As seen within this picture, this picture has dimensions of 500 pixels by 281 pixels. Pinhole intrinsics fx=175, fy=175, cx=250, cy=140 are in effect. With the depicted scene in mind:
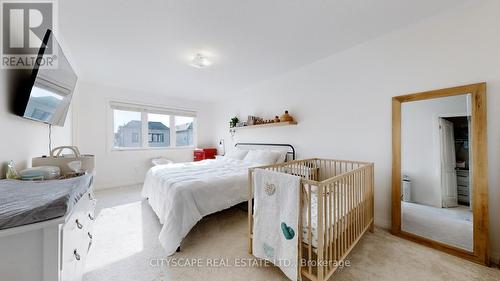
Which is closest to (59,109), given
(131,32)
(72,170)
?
(72,170)

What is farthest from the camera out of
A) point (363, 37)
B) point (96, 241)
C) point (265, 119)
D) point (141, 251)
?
point (265, 119)

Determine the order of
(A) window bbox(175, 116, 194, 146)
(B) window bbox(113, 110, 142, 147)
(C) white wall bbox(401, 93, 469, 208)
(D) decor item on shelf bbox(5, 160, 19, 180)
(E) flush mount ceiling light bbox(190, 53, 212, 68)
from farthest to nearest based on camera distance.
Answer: (A) window bbox(175, 116, 194, 146)
(B) window bbox(113, 110, 142, 147)
(E) flush mount ceiling light bbox(190, 53, 212, 68)
(C) white wall bbox(401, 93, 469, 208)
(D) decor item on shelf bbox(5, 160, 19, 180)

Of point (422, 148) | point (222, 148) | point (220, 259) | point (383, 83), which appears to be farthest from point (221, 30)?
point (222, 148)

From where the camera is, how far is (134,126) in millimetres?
4520

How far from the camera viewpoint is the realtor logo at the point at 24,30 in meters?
1.36

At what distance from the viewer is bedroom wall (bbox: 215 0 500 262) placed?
5.18ft

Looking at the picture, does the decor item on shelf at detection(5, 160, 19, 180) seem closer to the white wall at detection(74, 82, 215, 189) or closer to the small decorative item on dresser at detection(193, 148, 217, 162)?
the white wall at detection(74, 82, 215, 189)

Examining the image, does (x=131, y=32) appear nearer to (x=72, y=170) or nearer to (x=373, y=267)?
(x=72, y=170)

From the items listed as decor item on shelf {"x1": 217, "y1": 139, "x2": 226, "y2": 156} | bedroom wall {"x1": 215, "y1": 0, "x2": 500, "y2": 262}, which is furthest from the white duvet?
decor item on shelf {"x1": 217, "y1": 139, "x2": 226, "y2": 156}

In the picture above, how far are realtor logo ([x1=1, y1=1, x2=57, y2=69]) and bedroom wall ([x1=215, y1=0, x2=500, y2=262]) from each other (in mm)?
3153

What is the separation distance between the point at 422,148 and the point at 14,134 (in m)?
3.93

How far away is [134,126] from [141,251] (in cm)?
365

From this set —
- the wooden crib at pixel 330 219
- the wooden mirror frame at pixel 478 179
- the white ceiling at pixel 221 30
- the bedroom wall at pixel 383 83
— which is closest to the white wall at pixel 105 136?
the white ceiling at pixel 221 30

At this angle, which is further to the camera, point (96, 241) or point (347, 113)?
point (347, 113)
